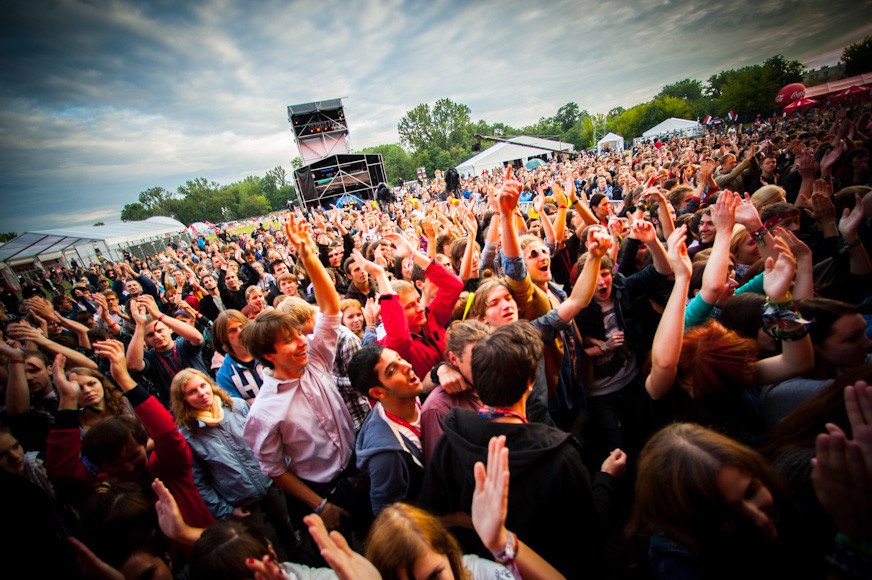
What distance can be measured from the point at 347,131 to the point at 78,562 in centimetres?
2799

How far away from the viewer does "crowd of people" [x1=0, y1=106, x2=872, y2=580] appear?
1.17 metres

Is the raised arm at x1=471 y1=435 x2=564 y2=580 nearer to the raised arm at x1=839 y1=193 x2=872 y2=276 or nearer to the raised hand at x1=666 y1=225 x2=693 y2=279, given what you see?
the raised hand at x1=666 y1=225 x2=693 y2=279

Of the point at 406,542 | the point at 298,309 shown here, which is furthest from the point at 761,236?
the point at 298,309

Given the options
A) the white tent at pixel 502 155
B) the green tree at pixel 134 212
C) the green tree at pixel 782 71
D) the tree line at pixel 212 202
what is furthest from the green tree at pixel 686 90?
the green tree at pixel 134 212

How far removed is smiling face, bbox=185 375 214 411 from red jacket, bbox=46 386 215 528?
21 cm

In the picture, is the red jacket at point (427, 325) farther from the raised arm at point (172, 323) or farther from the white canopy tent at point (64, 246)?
the white canopy tent at point (64, 246)

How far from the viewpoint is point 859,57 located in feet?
136

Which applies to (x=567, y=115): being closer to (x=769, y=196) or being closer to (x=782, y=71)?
(x=782, y=71)

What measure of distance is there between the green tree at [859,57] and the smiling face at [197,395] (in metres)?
69.9

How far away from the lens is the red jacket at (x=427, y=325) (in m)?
2.44

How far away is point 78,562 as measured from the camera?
1.47m

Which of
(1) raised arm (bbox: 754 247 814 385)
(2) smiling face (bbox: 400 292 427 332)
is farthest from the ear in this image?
(1) raised arm (bbox: 754 247 814 385)

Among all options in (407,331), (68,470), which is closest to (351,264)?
(407,331)

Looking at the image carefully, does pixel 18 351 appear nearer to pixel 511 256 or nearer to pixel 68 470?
pixel 68 470
